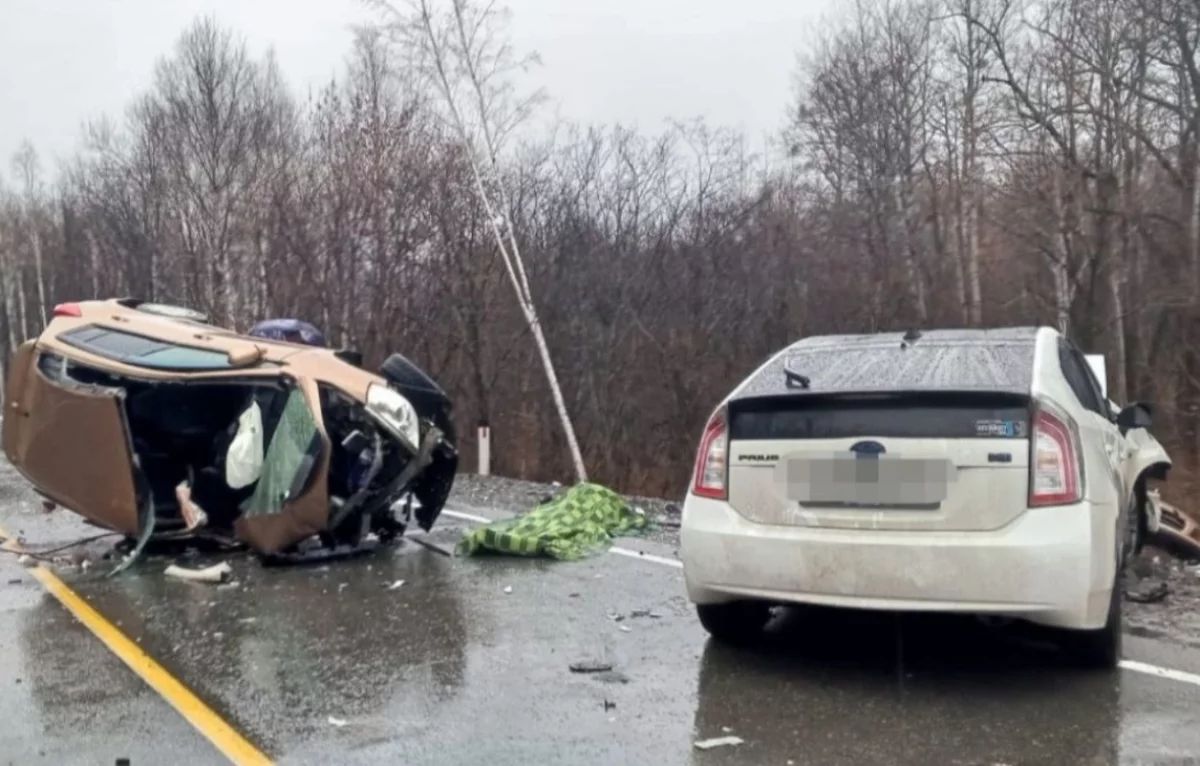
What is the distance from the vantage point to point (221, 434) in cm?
895

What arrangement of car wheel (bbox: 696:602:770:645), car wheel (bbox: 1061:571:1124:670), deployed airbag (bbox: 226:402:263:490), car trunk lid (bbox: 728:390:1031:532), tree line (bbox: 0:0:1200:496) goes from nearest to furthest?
1. car trunk lid (bbox: 728:390:1031:532)
2. car wheel (bbox: 1061:571:1124:670)
3. car wheel (bbox: 696:602:770:645)
4. deployed airbag (bbox: 226:402:263:490)
5. tree line (bbox: 0:0:1200:496)

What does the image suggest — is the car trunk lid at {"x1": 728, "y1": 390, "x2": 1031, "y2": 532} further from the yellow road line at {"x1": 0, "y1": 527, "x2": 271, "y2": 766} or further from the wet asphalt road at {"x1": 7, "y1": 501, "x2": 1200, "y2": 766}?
the yellow road line at {"x1": 0, "y1": 527, "x2": 271, "y2": 766}

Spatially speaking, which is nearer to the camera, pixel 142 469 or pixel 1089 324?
Result: pixel 142 469

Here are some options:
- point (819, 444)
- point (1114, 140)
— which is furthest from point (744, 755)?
point (1114, 140)

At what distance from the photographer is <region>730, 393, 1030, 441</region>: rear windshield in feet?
15.7

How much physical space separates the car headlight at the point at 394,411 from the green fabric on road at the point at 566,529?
0.85 metres

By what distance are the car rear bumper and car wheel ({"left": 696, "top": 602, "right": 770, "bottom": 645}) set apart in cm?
52

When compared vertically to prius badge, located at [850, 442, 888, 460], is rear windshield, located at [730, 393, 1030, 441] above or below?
above

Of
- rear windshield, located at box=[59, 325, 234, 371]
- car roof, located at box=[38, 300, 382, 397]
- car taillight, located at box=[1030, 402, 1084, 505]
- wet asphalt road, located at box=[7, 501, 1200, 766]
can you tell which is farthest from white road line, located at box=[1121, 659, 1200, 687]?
rear windshield, located at box=[59, 325, 234, 371]

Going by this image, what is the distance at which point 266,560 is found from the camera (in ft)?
26.7

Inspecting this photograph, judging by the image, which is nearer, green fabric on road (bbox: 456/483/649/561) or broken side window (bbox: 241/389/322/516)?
broken side window (bbox: 241/389/322/516)

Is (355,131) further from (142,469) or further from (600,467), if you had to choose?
(142,469)

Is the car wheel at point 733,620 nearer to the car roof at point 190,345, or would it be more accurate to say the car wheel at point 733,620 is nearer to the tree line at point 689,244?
the car roof at point 190,345

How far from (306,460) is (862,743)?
451cm
